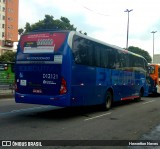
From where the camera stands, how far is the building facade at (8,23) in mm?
108562

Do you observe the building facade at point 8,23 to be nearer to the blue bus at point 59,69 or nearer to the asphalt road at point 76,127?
the blue bus at point 59,69

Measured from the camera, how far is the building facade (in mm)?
108562

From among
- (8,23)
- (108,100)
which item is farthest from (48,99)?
(8,23)

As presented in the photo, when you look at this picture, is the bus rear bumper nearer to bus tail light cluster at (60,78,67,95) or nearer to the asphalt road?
bus tail light cluster at (60,78,67,95)

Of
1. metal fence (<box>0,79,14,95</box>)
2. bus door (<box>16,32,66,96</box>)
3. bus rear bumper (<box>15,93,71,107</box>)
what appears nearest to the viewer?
bus rear bumper (<box>15,93,71,107</box>)

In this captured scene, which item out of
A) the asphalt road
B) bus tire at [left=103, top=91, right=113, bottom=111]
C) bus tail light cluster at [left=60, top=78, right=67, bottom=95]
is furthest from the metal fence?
bus tail light cluster at [left=60, top=78, right=67, bottom=95]

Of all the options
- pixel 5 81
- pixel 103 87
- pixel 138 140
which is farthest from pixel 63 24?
pixel 138 140

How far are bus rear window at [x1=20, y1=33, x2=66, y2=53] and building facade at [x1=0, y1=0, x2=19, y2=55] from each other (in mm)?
97666

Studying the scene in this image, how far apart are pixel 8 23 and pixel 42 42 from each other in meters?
101

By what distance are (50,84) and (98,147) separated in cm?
485

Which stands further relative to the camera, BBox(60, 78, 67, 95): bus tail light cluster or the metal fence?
the metal fence

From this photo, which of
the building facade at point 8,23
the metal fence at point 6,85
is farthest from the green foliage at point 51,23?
the building facade at point 8,23

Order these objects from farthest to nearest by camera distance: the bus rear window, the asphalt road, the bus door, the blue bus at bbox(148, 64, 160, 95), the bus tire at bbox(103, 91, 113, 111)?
the blue bus at bbox(148, 64, 160, 95), the bus tire at bbox(103, 91, 113, 111), the bus rear window, the bus door, the asphalt road

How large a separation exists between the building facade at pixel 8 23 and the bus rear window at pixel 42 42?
97666 mm
